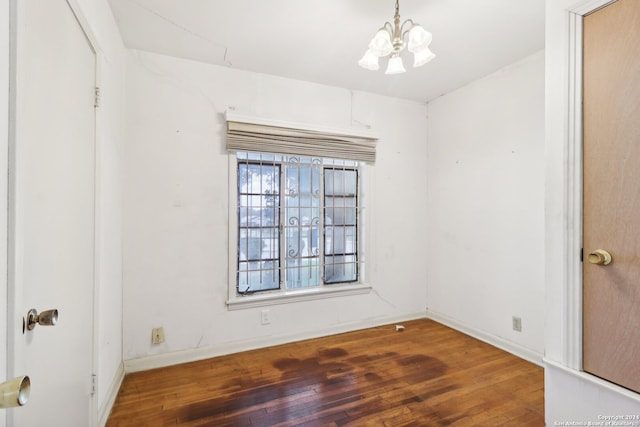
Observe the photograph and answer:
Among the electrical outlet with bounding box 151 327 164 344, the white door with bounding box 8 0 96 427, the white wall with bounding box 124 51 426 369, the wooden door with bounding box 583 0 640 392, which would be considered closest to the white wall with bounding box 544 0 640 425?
the wooden door with bounding box 583 0 640 392

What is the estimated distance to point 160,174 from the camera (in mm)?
2463

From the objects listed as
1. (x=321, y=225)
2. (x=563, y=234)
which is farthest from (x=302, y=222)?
(x=563, y=234)

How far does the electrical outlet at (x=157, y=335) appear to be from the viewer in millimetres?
2418

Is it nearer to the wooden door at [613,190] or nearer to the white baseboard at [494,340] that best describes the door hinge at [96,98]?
the wooden door at [613,190]

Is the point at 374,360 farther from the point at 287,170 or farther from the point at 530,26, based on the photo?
the point at 530,26

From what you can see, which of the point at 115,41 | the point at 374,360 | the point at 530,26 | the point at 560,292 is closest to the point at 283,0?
the point at 115,41

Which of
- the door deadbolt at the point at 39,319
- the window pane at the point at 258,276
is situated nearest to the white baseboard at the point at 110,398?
the window pane at the point at 258,276

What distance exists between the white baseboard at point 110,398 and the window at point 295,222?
3.38 ft

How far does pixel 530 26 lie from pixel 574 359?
2101mm

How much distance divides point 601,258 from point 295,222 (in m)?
2.22

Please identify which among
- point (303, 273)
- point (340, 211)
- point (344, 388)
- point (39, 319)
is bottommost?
point (344, 388)

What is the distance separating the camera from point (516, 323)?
265 cm

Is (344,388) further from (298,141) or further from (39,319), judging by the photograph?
(298,141)

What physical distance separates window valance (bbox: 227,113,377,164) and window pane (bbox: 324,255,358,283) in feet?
3.42
